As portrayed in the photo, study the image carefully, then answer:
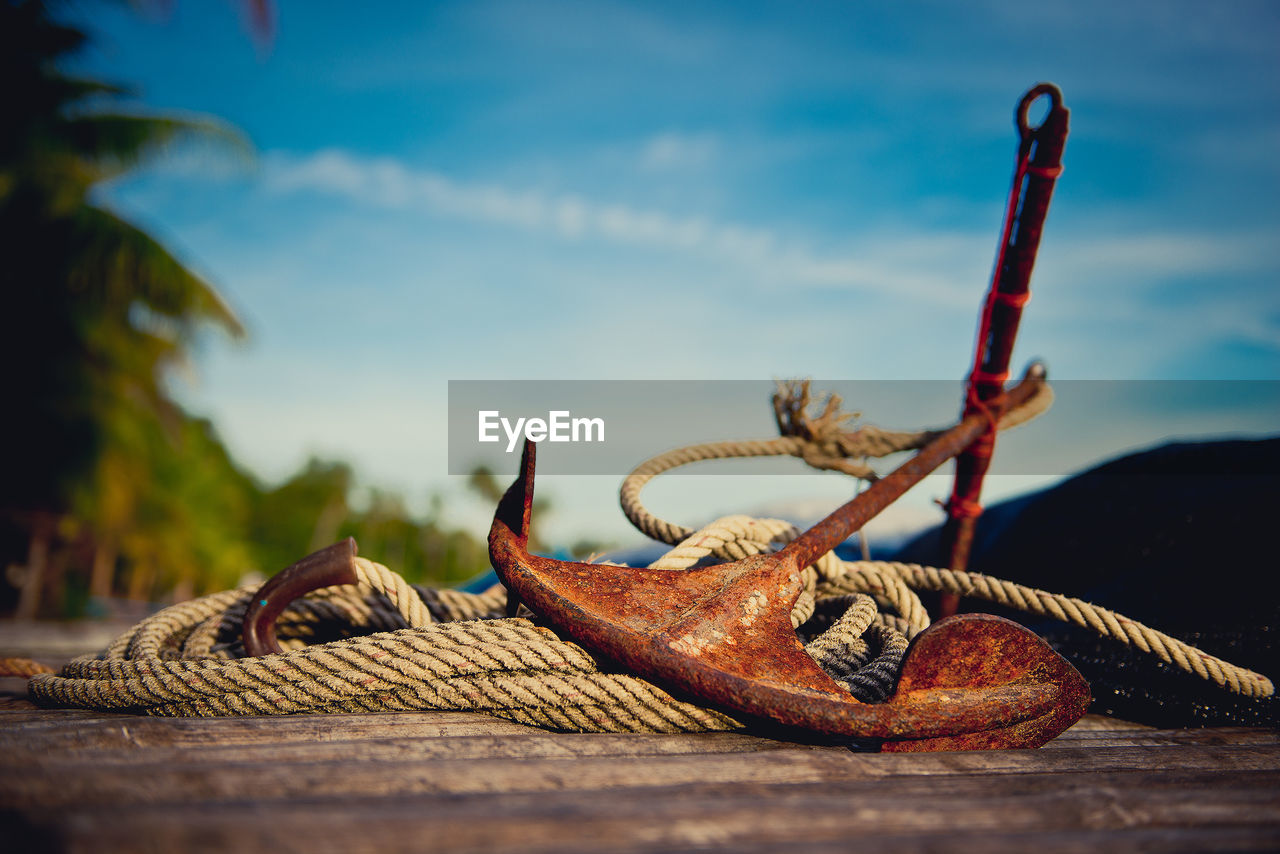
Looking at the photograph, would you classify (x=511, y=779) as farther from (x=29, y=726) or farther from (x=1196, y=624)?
(x=1196, y=624)

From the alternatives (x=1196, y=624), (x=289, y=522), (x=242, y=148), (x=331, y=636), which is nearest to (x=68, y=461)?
(x=242, y=148)

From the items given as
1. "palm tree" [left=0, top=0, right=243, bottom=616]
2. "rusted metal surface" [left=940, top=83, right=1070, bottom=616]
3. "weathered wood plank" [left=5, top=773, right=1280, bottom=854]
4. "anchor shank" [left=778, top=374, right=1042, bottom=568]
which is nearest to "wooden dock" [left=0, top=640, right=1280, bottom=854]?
"weathered wood plank" [left=5, top=773, right=1280, bottom=854]

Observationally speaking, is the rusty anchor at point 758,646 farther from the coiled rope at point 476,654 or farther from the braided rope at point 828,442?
the braided rope at point 828,442

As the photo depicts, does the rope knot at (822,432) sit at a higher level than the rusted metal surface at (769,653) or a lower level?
higher

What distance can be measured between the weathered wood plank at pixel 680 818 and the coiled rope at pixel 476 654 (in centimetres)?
32

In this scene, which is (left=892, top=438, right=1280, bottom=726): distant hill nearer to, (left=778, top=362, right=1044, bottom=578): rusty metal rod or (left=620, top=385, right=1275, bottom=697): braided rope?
(left=620, top=385, right=1275, bottom=697): braided rope

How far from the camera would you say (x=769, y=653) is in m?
1.21

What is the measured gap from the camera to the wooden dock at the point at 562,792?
69 cm

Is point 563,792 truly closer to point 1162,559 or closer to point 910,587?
point 910,587

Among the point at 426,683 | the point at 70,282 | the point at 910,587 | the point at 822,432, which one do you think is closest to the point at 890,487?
the point at 910,587

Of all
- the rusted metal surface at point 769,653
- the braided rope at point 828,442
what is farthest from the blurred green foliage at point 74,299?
the rusted metal surface at point 769,653

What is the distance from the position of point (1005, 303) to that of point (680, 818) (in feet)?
6.00

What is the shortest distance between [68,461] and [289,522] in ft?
109

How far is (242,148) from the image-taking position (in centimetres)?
921
